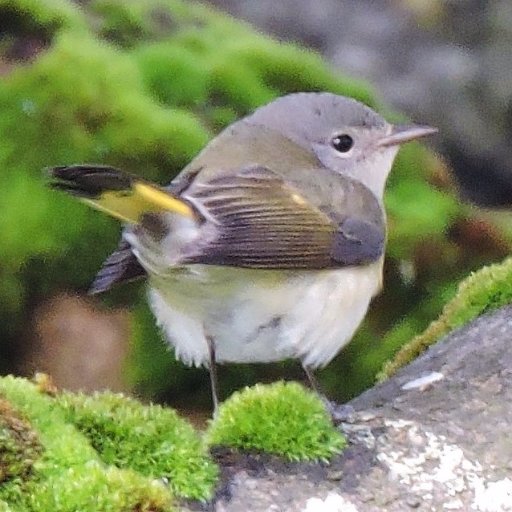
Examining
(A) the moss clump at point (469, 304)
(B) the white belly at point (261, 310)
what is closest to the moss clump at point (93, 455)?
(B) the white belly at point (261, 310)

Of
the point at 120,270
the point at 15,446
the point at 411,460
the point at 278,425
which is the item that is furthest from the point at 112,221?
the point at 15,446

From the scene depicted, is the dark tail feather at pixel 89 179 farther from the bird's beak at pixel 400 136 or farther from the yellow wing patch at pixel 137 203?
the bird's beak at pixel 400 136

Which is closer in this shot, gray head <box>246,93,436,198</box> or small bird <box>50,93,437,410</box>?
small bird <box>50,93,437,410</box>

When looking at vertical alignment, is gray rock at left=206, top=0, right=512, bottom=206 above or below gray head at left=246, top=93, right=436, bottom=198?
below

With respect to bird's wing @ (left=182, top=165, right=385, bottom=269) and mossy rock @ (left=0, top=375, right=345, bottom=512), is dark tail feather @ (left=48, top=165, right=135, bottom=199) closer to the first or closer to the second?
bird's wing @ (left=182, top=165, right=385, bottom=269)

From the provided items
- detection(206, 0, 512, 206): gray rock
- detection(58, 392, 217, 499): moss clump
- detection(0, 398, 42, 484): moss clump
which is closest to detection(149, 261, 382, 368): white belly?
detection(58, 392, 217, 499): moss clump

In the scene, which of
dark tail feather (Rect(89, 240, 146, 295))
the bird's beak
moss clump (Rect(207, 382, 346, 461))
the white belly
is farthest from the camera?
the bird's beak
